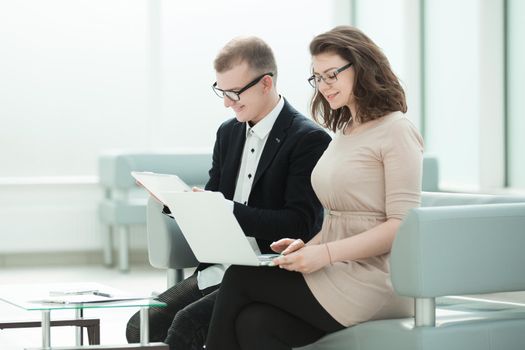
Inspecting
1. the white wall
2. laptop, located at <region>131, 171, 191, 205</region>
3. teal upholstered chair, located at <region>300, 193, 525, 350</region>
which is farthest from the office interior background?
teal upholstered chair, located at <region>300, 193, 525, 350</region>

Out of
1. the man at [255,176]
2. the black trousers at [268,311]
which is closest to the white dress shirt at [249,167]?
the man at [255,176]

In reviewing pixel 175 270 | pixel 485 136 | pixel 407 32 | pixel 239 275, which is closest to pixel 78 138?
pixel 407 32

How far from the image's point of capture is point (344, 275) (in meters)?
2.78

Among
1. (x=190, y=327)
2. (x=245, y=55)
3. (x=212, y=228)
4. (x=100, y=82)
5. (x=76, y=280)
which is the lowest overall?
(x=76, y=280)

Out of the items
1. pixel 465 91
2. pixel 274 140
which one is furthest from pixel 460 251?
pixel 465 91

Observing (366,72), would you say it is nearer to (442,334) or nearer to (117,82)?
(442,334)

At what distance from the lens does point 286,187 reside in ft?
10.8

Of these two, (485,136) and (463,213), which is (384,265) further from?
(485,136)

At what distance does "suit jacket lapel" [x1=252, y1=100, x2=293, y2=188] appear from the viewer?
130 inches

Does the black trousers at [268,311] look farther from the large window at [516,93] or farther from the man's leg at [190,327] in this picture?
the large window at [516,93]

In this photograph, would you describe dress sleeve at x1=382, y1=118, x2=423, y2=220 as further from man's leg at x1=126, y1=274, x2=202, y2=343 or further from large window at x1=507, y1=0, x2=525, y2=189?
large window at x1=507, y1=0, x2=525, y2=189

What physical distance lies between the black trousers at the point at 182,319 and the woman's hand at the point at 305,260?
0.52 meters

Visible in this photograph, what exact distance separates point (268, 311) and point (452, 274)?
50 centimetres

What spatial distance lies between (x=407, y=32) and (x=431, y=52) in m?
0.25
